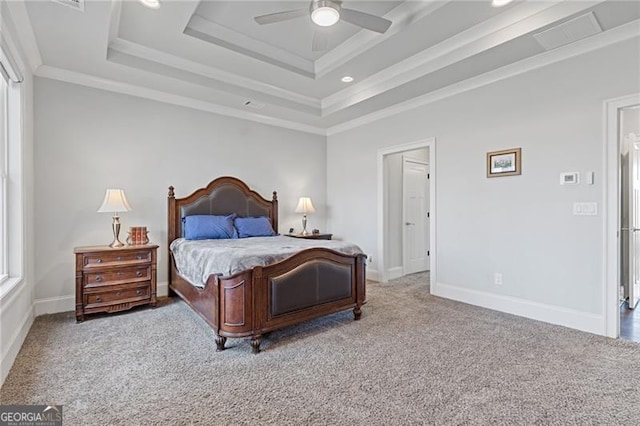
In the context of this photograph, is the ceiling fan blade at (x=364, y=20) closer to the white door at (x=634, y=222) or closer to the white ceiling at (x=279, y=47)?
the white ceiling at (x=279, y=47)

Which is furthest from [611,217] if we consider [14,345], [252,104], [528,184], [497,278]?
[14,345]

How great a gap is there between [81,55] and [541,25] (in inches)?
168

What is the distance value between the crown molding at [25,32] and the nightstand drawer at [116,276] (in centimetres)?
215

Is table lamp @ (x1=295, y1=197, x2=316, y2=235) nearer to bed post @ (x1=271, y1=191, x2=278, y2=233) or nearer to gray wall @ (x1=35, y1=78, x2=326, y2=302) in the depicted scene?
bed post @ (x1=271, y1=191, x2=278, y2=233)

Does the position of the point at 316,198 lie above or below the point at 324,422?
above

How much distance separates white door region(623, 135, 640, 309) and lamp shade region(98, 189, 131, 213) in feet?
17.8

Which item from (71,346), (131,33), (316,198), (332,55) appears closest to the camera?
(71,346)

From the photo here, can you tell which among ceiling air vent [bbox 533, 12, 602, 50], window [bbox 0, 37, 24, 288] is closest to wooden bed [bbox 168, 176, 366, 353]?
window [bbox 0, 37, 24, 288]

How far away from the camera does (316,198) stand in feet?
19.3

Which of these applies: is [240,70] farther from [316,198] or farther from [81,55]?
[316,198]

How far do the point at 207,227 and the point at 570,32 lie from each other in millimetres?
4193

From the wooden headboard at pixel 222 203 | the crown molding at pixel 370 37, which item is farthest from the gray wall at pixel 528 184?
the wooden headboard at pixel 222 203

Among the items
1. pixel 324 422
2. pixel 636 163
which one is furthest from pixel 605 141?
pixel 324 422

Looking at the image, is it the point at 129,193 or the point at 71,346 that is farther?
the point at 129,193
